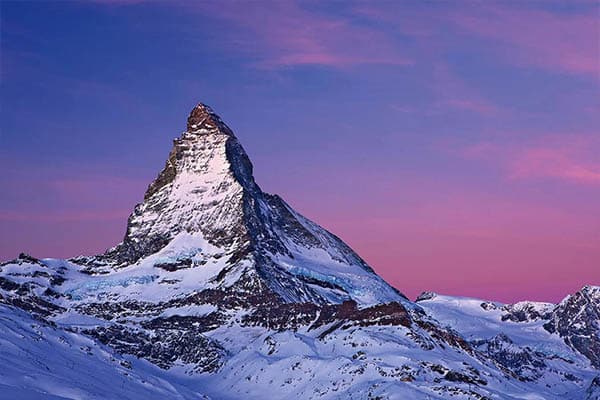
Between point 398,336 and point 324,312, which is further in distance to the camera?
point 324,312

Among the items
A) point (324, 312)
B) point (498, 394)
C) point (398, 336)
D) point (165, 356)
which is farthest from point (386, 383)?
point (165, 356)

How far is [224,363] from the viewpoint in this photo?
6280 inches

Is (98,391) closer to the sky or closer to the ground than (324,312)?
closer to the ground

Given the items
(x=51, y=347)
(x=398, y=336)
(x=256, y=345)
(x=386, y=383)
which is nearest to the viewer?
(x=51, y=347)

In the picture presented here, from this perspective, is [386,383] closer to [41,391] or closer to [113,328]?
[41,391]

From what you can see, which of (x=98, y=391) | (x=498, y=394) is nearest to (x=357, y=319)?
(x=498, y=394)

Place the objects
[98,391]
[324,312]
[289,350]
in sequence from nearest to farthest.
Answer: [98,391] → [289,350] → [324,312]

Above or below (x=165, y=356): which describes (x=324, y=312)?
above

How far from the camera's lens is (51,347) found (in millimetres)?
77750

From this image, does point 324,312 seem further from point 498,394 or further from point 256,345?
point 498,394

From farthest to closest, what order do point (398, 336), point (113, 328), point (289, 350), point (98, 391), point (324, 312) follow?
point (113, 328)
point (324, 312)
point (289, 350)
point (398, 336)
point (98, 391)

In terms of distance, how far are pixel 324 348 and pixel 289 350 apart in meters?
7.75

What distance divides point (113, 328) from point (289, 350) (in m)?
60.2

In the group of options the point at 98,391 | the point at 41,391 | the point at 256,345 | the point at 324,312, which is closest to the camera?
the point at 41,391
